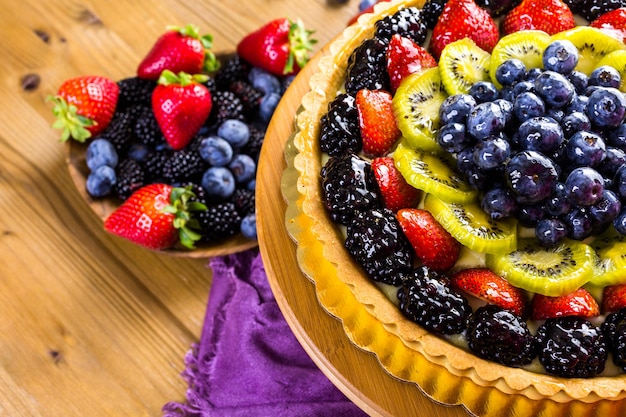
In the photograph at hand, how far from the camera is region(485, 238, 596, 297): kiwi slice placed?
1436 millimetres

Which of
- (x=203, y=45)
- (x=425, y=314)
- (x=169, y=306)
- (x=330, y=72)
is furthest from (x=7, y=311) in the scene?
(x=425, y=314)

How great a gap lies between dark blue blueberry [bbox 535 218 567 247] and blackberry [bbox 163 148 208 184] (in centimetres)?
117

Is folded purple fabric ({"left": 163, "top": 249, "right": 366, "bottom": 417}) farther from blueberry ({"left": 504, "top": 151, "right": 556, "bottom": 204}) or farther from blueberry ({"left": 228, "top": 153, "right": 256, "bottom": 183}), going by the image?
blueberry ({"left": 504, "top": 151, "right": 556, "bottom": 204})

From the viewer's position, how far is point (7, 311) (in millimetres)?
2172

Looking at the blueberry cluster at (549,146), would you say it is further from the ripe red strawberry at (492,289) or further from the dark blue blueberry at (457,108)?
the ripe red strawberry at (492,289)

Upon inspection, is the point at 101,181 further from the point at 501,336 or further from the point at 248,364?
the point at 501,336

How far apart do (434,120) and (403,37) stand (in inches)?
10.8

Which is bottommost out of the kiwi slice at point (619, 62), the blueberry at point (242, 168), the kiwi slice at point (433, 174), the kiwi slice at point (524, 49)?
the blueberry at point (242, 168)

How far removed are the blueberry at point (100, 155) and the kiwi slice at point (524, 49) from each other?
4.02 ft

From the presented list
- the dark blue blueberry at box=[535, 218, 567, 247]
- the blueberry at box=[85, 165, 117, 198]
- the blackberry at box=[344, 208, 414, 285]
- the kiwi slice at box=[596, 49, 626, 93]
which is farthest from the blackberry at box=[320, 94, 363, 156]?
the blueberry at box=[85, 165, 117, 198]

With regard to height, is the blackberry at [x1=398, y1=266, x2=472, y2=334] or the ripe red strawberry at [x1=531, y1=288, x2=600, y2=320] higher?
the ripe red strawberry at [x1=531, y1=288, x2=600, y2=320]

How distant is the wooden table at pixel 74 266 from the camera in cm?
208

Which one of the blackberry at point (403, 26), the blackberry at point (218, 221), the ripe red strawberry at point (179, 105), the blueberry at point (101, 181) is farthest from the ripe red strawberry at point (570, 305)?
the blueberry at point (101, 181)

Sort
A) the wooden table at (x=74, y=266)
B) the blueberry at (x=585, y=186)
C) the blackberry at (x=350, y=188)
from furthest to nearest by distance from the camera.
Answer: the wooden table at (x=74, y=266) → the blackberry at (x=350, y=188) → the blueberry at (x=585, y=186)
